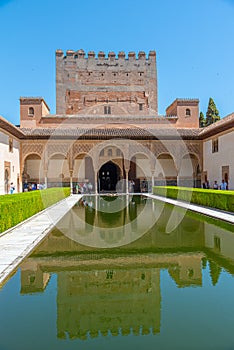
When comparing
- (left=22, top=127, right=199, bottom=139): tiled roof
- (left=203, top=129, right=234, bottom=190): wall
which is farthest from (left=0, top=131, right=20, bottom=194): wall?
(left=203, top=129, right=234, bottom=190): wall

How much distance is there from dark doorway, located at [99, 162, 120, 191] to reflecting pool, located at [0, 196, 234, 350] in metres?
22.3

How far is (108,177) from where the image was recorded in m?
29.8

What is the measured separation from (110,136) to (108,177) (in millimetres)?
6749

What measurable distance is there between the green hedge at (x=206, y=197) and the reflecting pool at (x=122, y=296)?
15.3 feet

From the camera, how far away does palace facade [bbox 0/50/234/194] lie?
22516 mm

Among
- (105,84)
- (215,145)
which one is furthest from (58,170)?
(215,145)

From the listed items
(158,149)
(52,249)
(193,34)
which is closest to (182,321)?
(52,249)

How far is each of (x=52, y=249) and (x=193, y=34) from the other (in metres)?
7.81

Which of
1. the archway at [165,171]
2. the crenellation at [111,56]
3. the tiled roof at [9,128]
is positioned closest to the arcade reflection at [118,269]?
the tiled roof at [9,128]

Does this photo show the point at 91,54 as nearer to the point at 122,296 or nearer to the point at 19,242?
the point at 19,242

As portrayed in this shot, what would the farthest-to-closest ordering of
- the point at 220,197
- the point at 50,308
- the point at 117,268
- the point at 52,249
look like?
1. the point at 220,197
2. the point at 52,249
3. the point at 117,268
4. the point at 50,308

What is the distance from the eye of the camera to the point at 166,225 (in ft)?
30.3

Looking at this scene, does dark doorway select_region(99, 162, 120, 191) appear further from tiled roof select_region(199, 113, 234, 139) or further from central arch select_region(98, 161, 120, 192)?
tiled roof select_region(199, 113, 234, 139)

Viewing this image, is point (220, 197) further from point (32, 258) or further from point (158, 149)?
point (158, 149)
